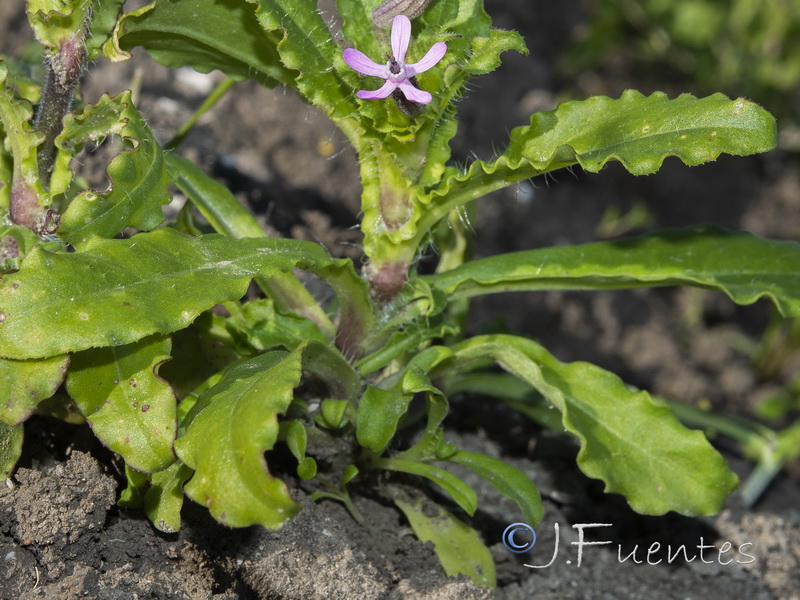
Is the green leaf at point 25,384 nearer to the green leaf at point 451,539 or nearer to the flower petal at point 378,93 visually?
the flower petal at point 378,93

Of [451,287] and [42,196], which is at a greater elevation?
[42,196]

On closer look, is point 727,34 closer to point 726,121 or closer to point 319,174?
point 319,174

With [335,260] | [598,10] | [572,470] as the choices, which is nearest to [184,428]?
[335,260]

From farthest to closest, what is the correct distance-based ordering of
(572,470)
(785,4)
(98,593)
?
(785,4)
(572,470)
(98,593)

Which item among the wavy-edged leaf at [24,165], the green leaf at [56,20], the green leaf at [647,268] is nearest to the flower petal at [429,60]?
the green leaf at [647,268]

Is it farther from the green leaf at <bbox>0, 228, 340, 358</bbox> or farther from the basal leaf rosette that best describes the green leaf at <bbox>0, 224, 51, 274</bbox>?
the basal leaf rosette

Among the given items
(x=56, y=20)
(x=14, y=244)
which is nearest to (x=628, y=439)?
(x=14, y=244)

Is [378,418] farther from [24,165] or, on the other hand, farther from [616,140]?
[24,165]
